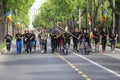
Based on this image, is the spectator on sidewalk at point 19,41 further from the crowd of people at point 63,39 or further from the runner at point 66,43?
the runner at point 66,43

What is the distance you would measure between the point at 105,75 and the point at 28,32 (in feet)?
70.3

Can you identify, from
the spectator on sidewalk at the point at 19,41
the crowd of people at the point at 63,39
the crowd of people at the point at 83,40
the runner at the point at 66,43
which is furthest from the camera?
the spectator on sidewalk at the point at 19,41

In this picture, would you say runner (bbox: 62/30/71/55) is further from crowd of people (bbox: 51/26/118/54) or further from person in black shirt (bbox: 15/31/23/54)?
person in black shirt (bbox: 15/31/23/54)

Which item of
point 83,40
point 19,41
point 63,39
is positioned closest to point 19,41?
point 19,41

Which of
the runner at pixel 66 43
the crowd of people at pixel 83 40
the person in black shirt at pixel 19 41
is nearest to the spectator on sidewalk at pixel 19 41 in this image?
the person in black shirt at pixel 19 41

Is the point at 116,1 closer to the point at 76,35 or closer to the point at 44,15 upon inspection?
the point at 76,35

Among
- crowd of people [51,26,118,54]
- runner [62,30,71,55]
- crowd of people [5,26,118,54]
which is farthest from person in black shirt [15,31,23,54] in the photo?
runner [62,30,71,55]

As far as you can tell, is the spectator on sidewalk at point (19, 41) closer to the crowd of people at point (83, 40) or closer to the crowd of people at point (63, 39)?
the crowd of people at point (63, 39)

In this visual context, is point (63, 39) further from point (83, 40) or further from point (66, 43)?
point (83, 40)

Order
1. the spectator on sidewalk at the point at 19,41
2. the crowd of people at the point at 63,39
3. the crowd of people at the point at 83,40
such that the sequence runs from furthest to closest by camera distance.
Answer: the spectator on sidewalk at the point at 19,41 → the crowd of people at the point at 63,39 → the crowd of people at the point at 83,40

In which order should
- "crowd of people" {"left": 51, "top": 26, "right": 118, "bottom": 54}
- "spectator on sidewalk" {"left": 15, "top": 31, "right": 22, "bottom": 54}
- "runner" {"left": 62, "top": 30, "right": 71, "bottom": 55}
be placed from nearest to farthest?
1. "runner" {"left": 62, "top": 30, "right": 71, "bottom": 55}
2. "crowd of people" {"left": 51, "top": 26, "right": 118, "bottom": 54}
3. "spectator on sidewalk" {"left": 15, "top": 31, "right": 22, "bottom": 54}

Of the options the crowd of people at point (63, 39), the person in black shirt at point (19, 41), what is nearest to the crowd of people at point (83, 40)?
the crowd of people at point (63, 39)

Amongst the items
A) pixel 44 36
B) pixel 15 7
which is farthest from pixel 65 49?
pixel 15 7

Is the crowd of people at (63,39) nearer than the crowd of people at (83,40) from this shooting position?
No
